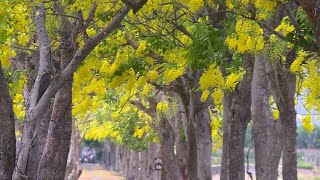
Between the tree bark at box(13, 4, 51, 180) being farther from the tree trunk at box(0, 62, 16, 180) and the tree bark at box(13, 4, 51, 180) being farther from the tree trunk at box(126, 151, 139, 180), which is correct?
the tree trunk at box(126, 151, 139, 180)

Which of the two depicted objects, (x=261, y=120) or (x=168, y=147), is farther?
(x=168, y=147)

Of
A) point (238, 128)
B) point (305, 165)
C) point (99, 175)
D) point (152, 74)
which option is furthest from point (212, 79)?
point (99, 175)

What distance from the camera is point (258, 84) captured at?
33.1 ft

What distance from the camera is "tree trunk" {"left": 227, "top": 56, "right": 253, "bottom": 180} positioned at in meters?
10.8

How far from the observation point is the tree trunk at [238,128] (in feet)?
35.3

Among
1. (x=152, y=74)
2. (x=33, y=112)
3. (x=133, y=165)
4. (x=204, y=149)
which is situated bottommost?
(x=204, y=149)

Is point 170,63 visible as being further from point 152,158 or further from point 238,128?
point 152,158

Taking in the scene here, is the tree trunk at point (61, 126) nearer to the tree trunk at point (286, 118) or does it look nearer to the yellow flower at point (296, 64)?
the tree trunk at point (286, 118)

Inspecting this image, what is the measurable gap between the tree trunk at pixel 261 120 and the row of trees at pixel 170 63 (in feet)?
0.05

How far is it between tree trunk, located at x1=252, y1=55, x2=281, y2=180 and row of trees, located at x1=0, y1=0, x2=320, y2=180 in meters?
0.02

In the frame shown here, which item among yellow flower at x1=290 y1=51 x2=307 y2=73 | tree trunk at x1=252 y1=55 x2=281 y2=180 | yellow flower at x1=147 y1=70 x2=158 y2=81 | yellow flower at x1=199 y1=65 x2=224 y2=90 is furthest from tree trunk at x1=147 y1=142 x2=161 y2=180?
yellow flower at x1=290 y1=51 x2=307 y2=73

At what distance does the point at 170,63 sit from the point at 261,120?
1.99 metres

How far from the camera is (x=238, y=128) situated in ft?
35.4

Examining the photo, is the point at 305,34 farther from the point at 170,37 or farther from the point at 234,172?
the point at 170,37
